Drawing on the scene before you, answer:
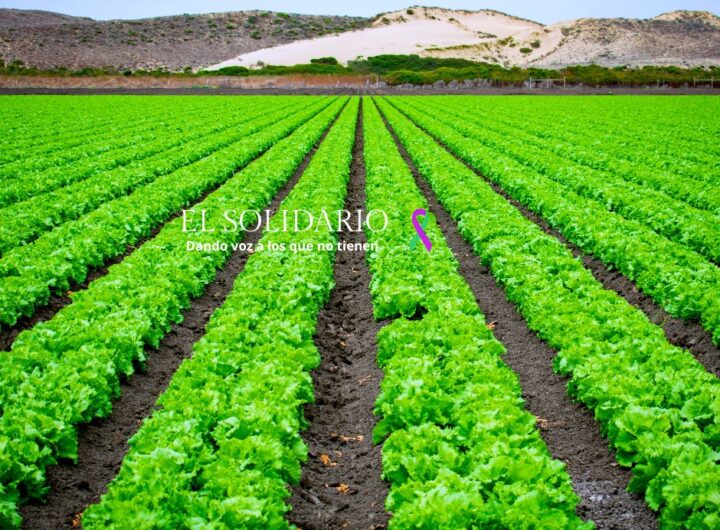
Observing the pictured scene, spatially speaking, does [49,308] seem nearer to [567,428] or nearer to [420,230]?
[420,230]

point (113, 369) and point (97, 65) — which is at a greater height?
point (97, 65)

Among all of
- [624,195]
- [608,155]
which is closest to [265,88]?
[608,155]

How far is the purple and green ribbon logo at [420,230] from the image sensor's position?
41.0 feet

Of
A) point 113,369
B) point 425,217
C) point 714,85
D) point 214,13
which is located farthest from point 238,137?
point 214,13

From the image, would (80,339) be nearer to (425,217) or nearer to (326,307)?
(326,307)

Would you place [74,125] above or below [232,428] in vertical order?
above

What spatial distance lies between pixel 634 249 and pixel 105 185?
1446 cm

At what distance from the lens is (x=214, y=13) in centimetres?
17888

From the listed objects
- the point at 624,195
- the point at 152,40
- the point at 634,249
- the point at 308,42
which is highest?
the point at 308,42

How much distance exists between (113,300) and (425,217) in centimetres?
757

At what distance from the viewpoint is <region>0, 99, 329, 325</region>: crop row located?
32.7 feet

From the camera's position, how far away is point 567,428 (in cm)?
723

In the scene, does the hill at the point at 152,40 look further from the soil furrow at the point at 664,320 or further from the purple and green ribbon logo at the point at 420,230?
the soil furrow at the point at 664,320

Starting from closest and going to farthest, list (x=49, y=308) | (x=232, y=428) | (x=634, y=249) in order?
(x=232, y=428) → (x=49, y=308) → (x=634, y=249)
